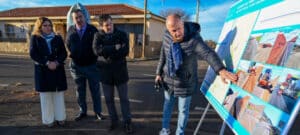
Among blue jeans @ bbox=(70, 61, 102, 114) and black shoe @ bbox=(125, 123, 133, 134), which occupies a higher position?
blue jeans @ bbox=(70, 61, 102, 114)

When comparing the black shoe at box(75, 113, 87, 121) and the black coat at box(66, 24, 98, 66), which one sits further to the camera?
the black shoe at box(75, 113, 87, 121)

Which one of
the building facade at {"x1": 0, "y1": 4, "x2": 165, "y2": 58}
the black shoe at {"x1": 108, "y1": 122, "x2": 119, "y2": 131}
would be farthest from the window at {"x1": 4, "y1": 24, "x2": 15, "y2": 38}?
the black shoe at {"x1": 108, "y1": 122, "x2": 119, "y2": 131}

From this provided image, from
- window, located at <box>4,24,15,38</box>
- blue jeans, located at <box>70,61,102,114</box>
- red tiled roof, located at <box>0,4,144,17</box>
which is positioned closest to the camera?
blue jeans, located at <box>70,61,102,114</box>

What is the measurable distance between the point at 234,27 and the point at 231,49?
0.30 m

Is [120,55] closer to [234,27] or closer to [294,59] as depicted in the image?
[234,27]

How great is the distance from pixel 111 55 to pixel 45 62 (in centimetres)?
108

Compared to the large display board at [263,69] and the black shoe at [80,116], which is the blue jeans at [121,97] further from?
the large display board at [263,69]

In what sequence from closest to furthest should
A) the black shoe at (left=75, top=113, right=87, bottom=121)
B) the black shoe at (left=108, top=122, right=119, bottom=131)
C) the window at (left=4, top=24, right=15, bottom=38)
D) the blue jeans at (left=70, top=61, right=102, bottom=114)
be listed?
the black shoe at (left=108, top=122, right=119, bottom=131), the blue jeans at (left=70, top=61, right=102, bottom=114), the black shoe at (left=75, top=113, right=87, bottom=121), the window at (left=4, top=24, right=15, bottom=38)

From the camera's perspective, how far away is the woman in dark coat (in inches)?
135

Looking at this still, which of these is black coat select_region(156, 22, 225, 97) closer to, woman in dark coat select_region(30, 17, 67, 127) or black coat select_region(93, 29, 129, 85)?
black coat select_region(93, 29, 129, 85)

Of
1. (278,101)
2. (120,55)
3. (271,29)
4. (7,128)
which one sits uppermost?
(271,29)

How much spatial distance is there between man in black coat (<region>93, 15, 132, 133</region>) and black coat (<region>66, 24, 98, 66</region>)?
1.37 ft

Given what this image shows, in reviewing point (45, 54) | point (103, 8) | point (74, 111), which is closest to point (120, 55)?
point (45, 54)

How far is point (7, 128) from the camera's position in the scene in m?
3.70
